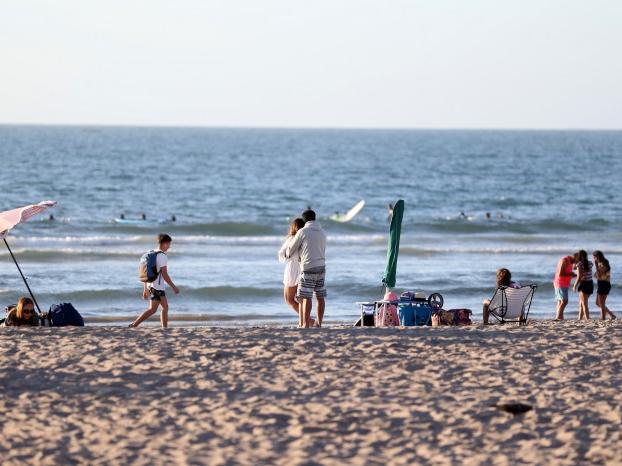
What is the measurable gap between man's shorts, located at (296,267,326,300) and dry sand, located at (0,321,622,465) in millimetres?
1046

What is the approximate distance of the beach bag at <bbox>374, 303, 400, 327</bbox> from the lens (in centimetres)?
1405

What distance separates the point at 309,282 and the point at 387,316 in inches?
53.0

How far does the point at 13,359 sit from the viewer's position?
1073cm

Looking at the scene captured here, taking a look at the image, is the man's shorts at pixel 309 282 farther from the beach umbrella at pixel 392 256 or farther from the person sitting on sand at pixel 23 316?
the person sitting on sand at pixel 23 316

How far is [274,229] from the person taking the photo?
3981 cm

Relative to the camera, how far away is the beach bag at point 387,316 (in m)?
14.1

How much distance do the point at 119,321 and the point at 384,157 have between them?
8806 centimetres

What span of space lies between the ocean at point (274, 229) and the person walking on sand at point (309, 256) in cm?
519

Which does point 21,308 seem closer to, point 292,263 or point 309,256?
point 292,263

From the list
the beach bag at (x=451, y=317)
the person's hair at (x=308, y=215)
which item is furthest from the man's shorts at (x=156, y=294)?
the beach bag at (x=451, y=317)

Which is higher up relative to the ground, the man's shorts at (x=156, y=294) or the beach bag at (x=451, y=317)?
the man's shorts at (x=156, y=294)

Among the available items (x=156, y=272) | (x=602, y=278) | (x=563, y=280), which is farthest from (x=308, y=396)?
(x=602, y=278)

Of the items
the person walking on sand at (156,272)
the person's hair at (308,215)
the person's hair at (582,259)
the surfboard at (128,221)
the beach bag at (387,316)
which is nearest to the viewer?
the person's hair at (308,215)

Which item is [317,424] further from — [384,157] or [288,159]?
[384,157]
